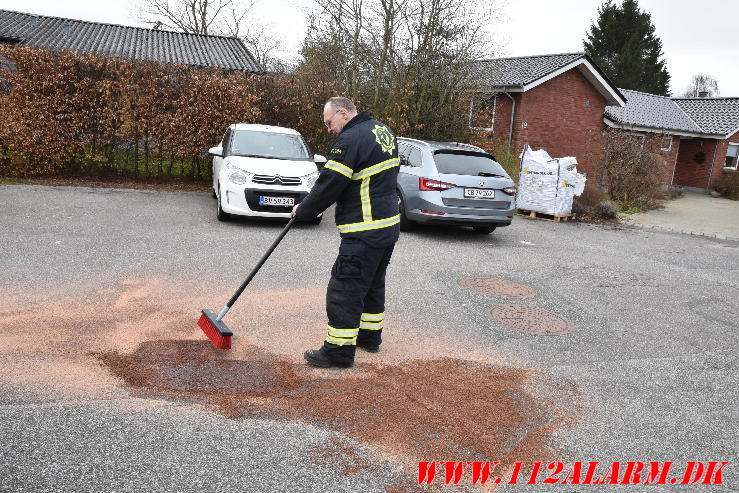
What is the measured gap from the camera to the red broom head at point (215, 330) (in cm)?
438

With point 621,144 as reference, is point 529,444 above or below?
below

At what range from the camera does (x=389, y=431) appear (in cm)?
344

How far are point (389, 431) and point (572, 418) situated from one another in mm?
1246

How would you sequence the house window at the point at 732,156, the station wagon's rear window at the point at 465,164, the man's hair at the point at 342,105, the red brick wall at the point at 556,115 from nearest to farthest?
the man's hair at the point at 342,105 → the station wagon's rear window at the point at 465,164 → the red brick wall at the point at 556,115 → the house window at the point at 732,156

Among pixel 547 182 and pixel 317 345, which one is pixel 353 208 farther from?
pixel 547 182

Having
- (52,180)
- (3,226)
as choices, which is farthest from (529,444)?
(52,180)

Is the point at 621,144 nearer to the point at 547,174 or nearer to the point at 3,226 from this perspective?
the point at 547,174

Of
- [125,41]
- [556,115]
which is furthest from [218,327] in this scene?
[125,41]

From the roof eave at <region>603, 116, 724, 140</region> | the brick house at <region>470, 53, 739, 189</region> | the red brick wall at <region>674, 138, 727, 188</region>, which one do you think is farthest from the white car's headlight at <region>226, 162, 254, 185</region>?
the red brick wall at <region>674, 138, 727, 188</region>

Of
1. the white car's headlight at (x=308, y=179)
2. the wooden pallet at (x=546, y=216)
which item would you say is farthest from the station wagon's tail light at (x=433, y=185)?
the wooden pallet at (x=546, y=216)

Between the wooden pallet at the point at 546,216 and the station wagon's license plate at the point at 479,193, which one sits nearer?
the station wagon's license plate at the point at 479,193

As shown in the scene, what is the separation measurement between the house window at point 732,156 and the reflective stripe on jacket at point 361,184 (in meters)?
31.9

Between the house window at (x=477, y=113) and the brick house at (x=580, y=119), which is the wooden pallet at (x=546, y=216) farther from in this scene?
the brick house at (x=580, y=119)

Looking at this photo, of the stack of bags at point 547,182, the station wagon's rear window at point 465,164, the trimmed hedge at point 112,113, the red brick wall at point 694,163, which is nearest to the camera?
the station wagon's rear window at point 465,164
